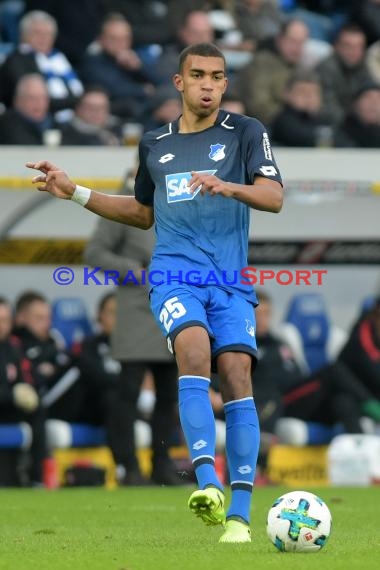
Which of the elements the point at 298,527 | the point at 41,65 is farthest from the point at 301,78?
the point at 298,527

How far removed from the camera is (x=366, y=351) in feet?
45.5

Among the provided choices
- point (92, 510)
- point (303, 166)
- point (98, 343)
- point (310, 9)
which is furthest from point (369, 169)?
point (310, 9)

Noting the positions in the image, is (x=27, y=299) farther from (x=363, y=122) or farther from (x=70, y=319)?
(x=363, y=122)

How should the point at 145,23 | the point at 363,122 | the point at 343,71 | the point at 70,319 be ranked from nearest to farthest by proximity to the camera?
the point at 70,319 → the point at 363,122 → the point at 145,23 → the point at 343,71

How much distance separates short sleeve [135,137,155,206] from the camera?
24.5 ft

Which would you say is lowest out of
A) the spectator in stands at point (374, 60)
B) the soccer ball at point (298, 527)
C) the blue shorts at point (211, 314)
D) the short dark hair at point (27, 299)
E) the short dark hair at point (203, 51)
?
the soccer ball at point (298, 527)

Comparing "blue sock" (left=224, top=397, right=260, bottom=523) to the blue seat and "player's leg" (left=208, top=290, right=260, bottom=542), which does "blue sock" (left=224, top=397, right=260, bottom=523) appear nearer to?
"player's leg" (left=208, top=290, right=260, bottom=542)

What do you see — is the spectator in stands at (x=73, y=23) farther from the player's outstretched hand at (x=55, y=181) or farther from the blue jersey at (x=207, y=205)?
the blue jersey at (x=207, y=205)

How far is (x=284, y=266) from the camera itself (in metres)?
14.0

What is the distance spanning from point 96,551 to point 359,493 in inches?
205

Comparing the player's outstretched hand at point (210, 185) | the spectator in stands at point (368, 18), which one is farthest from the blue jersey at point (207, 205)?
the spectator in stands at point (368, 18)

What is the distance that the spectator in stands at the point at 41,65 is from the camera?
14500mm

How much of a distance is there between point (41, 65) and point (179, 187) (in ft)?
26.4

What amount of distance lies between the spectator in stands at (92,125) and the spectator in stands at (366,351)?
2.71 meters
